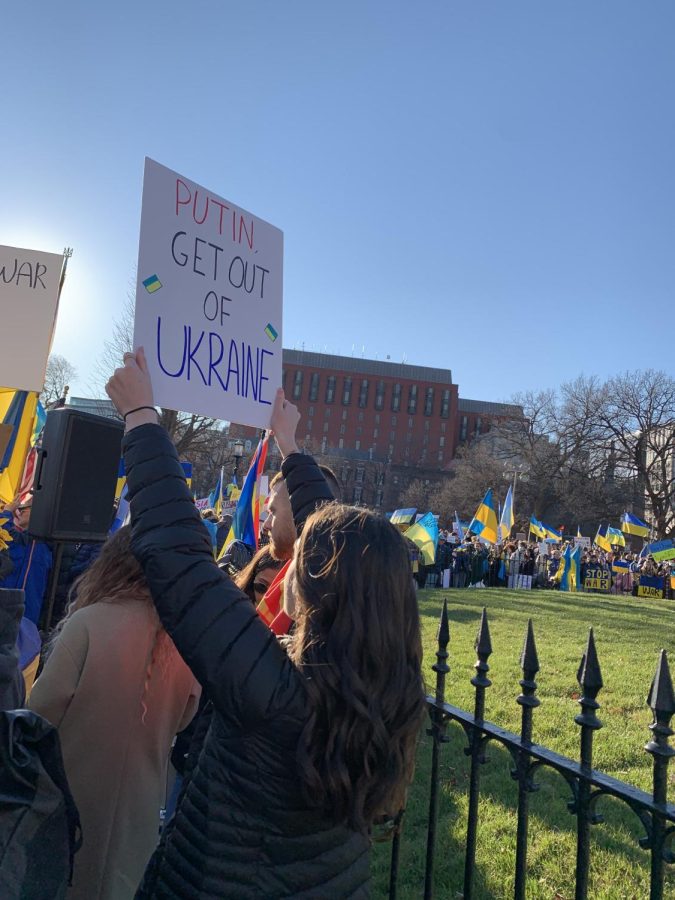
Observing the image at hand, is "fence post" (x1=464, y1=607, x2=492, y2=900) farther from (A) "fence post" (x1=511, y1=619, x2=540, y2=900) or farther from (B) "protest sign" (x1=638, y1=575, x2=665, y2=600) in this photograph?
(B) "protest sign" (x1=638, y1=575, x2=665, y2=600)

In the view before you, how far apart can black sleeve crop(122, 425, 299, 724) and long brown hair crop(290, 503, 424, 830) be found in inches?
3.6

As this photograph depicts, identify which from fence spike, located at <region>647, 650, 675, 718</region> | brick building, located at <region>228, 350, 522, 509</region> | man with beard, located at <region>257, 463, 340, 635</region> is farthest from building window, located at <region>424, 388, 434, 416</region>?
fence spike, located at <region>647, 650, 675, 718</region>

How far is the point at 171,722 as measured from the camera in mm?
2213

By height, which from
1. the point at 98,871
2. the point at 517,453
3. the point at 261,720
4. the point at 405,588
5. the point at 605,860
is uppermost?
the point at 517,453

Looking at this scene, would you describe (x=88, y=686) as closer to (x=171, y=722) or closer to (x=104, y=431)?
(x=171, y=722)

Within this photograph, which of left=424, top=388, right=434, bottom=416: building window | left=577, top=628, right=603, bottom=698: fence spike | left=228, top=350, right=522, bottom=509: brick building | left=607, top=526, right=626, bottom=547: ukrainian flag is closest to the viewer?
left=577, top=628, right=603, bottom=698: fence spike

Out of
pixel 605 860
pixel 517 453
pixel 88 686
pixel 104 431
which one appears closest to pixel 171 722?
pixel 88 686

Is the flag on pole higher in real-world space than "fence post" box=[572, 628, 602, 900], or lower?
higher

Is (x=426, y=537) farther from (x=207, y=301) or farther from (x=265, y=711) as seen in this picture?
(x=265, y=711)

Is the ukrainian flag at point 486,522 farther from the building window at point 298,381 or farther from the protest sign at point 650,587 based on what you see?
the building window at point 298,381

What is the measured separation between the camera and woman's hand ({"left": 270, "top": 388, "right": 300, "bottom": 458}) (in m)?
2.40

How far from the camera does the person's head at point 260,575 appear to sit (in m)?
2.94

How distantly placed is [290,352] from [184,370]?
106 metres

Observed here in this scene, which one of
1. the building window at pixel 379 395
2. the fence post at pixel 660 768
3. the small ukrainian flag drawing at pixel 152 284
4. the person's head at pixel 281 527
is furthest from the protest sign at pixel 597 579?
the building window at pixel 379 395
